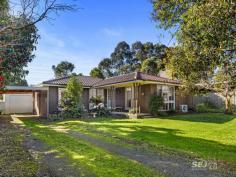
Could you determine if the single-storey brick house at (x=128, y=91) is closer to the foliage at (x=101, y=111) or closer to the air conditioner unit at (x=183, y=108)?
the air conditioner unit at (x=183, y=108)

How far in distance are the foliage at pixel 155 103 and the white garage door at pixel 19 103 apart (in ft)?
59.5

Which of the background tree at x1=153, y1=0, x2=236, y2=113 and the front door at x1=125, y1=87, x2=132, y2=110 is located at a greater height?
the background tree at x1=153, y1=0, x2=236, y2=113

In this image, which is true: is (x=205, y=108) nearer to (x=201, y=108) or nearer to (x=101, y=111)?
(x=201, y=108)

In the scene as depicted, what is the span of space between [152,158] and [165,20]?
186 inches

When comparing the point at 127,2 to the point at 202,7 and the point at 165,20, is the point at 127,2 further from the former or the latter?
the point at 202,7

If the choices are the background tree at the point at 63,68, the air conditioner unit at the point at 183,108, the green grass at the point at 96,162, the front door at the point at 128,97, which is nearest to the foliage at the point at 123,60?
the background tree at the point at 63,68

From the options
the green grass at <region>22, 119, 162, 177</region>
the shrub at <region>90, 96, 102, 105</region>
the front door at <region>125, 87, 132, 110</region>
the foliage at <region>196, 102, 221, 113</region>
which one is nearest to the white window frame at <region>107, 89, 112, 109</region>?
the shrub at <region>90, 96, 102, 105</region>

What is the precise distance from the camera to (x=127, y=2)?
13.5 meters

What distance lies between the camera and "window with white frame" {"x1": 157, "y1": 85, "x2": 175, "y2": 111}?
25.0 meters

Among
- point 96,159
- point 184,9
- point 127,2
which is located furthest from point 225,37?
point 127,2

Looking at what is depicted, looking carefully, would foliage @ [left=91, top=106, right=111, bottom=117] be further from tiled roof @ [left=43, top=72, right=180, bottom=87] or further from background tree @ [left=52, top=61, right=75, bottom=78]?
background tree @ [left=52, top=61, right=75, bottom=78]

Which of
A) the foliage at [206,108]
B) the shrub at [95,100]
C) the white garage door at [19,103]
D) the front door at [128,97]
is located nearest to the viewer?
the foliage at [206,108]

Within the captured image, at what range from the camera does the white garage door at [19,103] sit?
32.6 m

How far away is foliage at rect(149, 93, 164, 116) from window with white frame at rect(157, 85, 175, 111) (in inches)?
61.8
